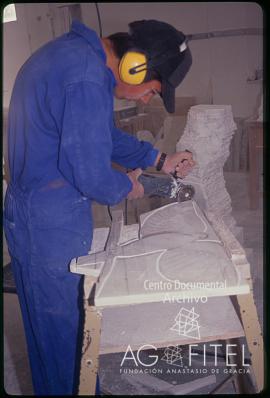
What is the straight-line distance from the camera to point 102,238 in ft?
4.35

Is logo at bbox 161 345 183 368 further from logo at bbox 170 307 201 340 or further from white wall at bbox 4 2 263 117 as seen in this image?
white wall at bbox 4 2 263 117

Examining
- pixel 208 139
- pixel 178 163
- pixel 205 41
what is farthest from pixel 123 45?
pixel 205 41

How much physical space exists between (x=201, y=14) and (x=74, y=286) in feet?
14.7

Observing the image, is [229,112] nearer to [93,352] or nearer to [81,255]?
[81,255]

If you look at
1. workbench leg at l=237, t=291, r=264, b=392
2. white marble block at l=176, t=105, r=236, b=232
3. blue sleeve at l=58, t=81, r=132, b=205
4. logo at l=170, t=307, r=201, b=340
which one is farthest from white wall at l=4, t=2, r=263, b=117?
workbench leg at l=237, t=291, r=264, b=392

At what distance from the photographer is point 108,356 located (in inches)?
72.7

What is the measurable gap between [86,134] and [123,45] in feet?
1.07

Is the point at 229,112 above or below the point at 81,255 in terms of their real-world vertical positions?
above

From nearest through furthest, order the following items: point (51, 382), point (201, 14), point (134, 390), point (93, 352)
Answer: point (93, 352)
point (51, 382)
point (134, 390)
point (201, 14)

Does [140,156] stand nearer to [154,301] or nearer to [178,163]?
[178,163]

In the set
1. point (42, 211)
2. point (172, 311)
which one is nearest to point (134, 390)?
point (172, 311)

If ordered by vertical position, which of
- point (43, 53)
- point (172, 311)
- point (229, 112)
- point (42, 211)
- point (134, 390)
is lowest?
point (134, 390)

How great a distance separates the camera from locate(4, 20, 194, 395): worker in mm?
1010

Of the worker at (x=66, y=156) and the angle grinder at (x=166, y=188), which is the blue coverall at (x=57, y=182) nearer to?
the worker at (x=66, y=156)
